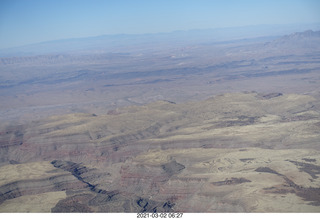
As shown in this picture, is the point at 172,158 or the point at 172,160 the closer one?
the point at 172,160

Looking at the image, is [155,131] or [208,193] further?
[155,131]

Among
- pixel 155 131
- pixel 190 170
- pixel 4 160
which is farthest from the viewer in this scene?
pixel 155 131

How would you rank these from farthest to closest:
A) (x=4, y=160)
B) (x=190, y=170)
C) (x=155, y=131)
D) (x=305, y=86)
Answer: (x=305, y=86)
(x=155, y=131)
(x=4, y=160)
(x=190, y=170)

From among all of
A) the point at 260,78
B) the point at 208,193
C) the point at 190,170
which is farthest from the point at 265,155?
the point at 260,78

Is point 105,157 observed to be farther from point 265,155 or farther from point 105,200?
point 265,155

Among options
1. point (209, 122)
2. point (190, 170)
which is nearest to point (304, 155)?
point (190, 170)

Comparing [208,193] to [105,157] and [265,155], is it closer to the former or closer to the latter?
[265,155]
